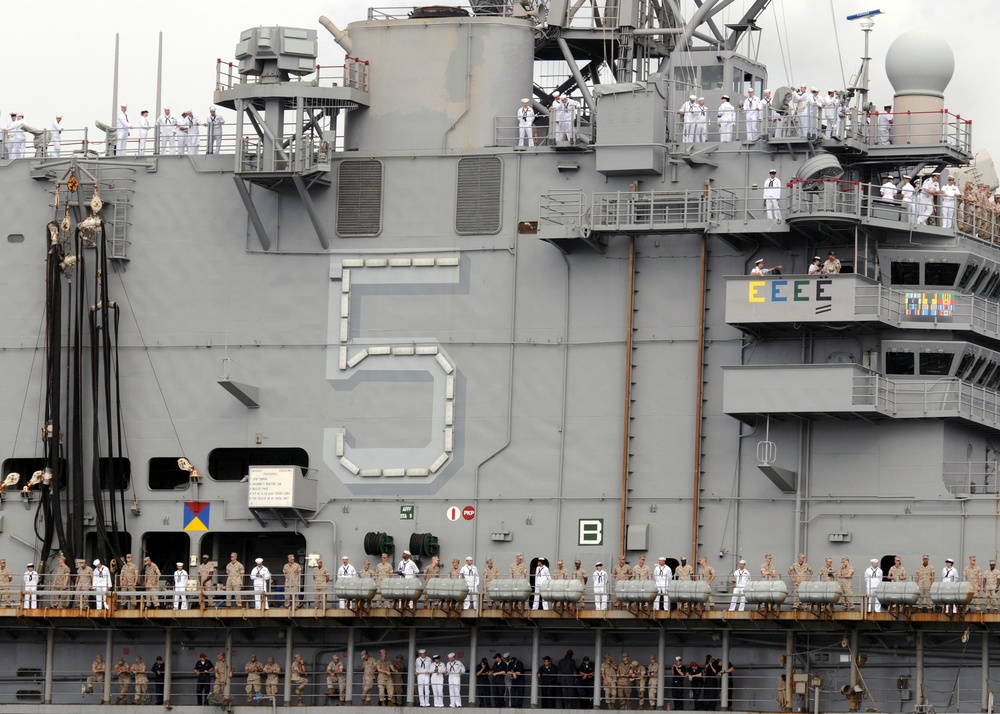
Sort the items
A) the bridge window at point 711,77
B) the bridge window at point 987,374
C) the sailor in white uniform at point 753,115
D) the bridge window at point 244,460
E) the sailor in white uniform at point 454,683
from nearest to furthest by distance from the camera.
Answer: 1. the sailor in white uniform at point 454,683
2. the bridge window at point 987,374
3. the sailor in white uniform at point 753,115
4. the bridge window at point 244,460
5. the bridge window at point 711,77

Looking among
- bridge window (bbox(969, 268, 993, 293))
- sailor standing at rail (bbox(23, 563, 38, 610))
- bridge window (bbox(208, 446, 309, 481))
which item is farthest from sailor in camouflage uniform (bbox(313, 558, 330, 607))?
bridge window (bbox(969, 268, 993, 293))

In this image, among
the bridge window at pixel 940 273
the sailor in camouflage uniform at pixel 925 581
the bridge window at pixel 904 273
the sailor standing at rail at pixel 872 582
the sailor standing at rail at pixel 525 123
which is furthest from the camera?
the sailor standing at rail at pixel 525 123

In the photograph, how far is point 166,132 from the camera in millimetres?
43375

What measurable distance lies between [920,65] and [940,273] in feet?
14.9

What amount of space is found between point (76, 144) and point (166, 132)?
1.95 m

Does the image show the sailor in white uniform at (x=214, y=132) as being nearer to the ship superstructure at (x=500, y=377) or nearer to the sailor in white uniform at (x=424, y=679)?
the ship superstructure at (x=500, y=377)

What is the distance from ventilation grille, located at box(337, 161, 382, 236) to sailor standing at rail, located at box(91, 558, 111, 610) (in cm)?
815

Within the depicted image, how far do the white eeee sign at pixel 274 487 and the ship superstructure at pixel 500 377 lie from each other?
0.06 m

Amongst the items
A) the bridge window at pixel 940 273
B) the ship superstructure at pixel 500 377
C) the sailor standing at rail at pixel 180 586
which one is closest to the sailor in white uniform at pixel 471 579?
the ship superstructure at pixel 500 377

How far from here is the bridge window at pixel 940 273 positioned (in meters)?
38.7

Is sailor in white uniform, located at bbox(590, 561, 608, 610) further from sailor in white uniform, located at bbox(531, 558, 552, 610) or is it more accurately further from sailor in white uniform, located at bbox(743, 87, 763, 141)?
sailor in white uniform, located at bbox(743, 87, 763, 141)

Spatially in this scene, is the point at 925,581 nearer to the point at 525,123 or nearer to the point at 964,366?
the point at 964,366

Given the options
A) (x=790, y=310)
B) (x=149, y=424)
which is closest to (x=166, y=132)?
(x=149, y=424)

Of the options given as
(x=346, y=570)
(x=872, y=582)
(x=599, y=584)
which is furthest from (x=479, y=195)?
(x=872, y=582)
